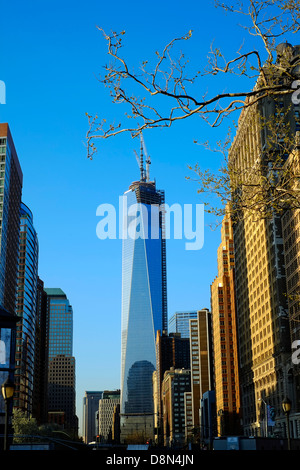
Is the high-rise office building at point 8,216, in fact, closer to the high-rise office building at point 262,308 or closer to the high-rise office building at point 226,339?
the high-rise office building at point 226,339

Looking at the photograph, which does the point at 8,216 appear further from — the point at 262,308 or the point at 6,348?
the point at 6,348

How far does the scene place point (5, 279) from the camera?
16588cm

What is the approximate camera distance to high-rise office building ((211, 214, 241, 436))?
16550cm

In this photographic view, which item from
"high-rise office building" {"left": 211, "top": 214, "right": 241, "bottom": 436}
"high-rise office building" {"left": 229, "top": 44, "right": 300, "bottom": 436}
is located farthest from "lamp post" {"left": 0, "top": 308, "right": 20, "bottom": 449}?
"high-rise office building" {"left": 211, "top": 214, "right": 241, "bottom": 436}

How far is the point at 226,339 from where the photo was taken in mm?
172250

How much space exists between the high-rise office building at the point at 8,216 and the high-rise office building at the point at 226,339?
195ft

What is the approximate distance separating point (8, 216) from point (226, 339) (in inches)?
2764

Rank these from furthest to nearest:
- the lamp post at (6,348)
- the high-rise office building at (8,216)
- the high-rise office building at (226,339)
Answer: the high-rise office building at (226,339) < the high-rise office building at (8,216) < the lamp post at (6,348)

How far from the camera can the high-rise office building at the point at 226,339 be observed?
166 metres

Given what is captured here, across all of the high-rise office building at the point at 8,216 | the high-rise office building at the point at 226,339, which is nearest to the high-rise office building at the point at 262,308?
the high-rise office building at the point at 226,339
